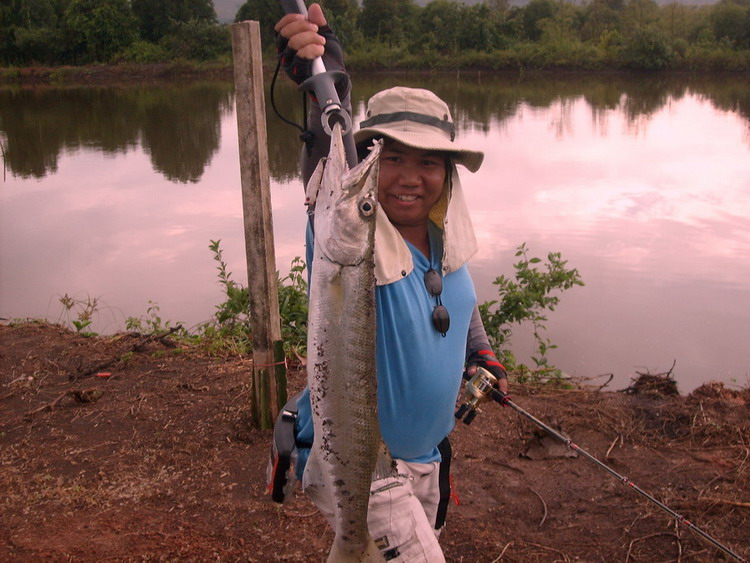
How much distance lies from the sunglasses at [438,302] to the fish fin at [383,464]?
1.57 ft

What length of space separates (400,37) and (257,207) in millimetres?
47257

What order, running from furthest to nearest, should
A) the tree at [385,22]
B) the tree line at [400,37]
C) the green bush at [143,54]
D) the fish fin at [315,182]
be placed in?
the tree at [385,22] < the green bush at [143,54] < the tree line at [400,37] < the fish fin at [315,182]

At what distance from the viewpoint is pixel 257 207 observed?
422cm

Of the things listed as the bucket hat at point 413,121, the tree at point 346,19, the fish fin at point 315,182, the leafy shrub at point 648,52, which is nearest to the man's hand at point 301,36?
the bucket hat at point 413,121

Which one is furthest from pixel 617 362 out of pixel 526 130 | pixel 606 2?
pixel 606 2

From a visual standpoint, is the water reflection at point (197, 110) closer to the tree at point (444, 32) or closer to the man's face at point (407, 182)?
the tree at point (444, 32)

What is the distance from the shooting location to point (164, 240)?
10484mm

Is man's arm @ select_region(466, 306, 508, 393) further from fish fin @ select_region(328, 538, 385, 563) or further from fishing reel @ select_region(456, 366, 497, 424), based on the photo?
fish fin @ select_region(328, 538, 385, 563)

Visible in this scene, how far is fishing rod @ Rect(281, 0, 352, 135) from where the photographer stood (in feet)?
7.89

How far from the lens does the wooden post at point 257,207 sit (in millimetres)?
4055

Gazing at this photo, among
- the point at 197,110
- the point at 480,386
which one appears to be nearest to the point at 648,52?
the point at 197,110

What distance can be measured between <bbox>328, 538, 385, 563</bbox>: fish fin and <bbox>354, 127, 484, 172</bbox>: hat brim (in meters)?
1.43

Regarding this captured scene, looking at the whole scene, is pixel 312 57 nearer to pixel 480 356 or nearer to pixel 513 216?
pixel 480 356

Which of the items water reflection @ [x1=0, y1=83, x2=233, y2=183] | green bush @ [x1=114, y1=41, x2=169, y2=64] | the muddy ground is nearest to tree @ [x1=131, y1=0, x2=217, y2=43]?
green bush @ [x1=114, y1=41, x2=169, y2=64]
